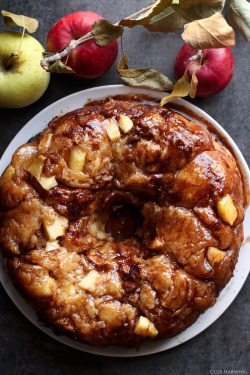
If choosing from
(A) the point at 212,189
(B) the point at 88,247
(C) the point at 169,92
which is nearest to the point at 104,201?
(B) the point at 88,247

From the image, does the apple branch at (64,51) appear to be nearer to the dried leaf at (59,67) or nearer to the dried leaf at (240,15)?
the dried leaf at (59,67)

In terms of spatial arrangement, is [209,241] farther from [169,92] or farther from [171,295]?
[169,92]

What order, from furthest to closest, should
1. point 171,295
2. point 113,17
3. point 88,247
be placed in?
1. point 113,17
2. point 88,247
3. point 171,295

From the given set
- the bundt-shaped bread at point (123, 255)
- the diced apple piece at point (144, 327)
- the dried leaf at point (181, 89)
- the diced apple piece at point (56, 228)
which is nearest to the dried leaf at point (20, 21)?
the bundt-shaped bread at point (123, 255)

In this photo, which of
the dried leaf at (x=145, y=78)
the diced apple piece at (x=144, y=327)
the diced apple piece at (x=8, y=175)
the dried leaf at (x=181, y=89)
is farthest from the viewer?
the dried leaf at (x=145, y=78)

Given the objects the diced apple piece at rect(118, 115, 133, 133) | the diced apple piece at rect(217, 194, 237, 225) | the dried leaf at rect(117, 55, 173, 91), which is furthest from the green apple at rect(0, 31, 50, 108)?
the diced apple piece at rect(217, 194, 237, 225)

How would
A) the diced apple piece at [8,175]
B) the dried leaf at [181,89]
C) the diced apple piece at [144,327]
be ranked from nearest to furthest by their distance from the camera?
the diced apple piece at [144,327]
the diced apple piece at [8,175]
the dried leaf at [181,89]

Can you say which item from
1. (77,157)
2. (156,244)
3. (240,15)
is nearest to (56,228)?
(77,157)
